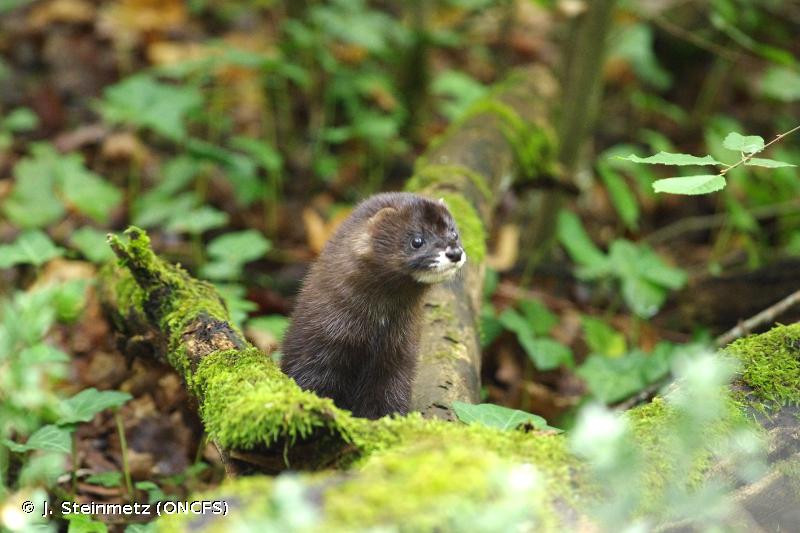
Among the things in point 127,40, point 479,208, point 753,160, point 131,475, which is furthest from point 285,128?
point 753,160

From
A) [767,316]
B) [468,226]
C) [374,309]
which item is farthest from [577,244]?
[374,309]

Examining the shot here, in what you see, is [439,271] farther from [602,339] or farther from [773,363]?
[602,339]

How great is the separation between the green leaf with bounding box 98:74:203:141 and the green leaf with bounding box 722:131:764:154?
474cm

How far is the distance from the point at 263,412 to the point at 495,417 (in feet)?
2.69

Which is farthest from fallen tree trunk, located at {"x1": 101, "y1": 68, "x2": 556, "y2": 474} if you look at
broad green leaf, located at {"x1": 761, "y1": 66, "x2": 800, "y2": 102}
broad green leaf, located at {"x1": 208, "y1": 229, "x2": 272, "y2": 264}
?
broad green leaf, located at {"x1": 761, "y1": 66, "x2": 800, "y2": 102}

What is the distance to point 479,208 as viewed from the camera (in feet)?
16.1

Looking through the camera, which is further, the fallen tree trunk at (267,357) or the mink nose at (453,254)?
the mink nose at (453,254)

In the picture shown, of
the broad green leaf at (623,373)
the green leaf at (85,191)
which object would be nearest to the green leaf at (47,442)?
the broad green leaf at (623,373)

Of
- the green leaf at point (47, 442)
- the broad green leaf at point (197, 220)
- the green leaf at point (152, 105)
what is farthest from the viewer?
the green leaf at point (152, 105)

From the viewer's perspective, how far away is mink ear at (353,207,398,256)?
11.3ft

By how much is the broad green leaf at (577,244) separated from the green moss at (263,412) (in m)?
3.74

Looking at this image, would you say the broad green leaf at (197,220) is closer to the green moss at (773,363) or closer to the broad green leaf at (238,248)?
the broad green leaf at (238,248)

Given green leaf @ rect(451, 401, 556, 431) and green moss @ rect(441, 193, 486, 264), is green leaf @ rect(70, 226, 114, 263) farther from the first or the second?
green leaf @ rect(451, 401, 556, 431)

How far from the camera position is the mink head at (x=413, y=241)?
3.40 metres
